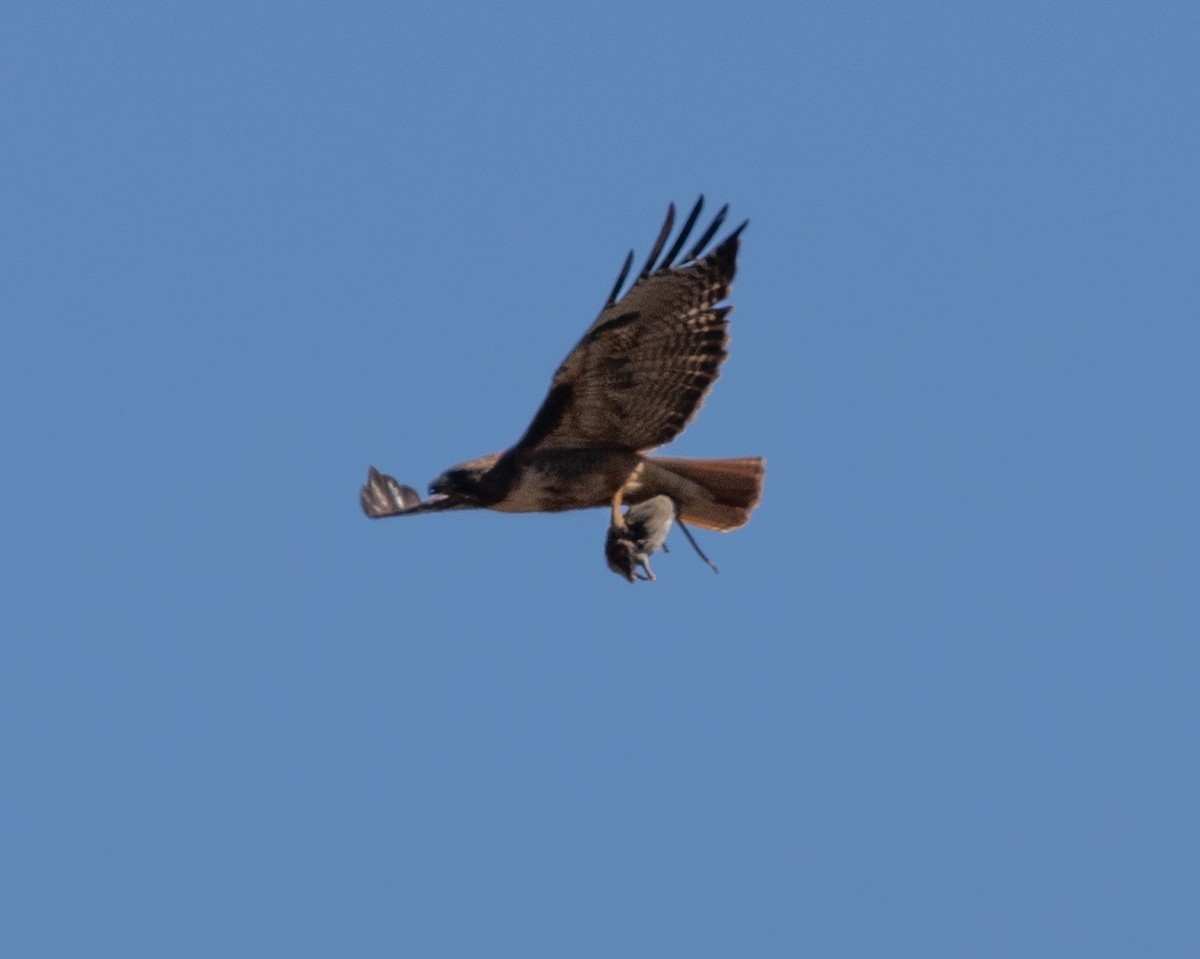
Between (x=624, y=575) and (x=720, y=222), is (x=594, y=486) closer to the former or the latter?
(x=624, y=575)

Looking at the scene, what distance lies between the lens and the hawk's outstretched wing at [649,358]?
31.9ft

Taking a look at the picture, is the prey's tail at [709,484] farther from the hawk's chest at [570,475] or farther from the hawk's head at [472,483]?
the hawk's head at [472,483]

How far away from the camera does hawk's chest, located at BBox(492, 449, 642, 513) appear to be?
10.3 m

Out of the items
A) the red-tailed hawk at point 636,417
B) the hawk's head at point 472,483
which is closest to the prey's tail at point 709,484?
the red-tailed hawk at point 636,417

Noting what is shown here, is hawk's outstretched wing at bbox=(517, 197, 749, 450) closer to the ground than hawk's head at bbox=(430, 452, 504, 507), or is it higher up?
higher up

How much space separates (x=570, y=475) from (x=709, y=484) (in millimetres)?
670

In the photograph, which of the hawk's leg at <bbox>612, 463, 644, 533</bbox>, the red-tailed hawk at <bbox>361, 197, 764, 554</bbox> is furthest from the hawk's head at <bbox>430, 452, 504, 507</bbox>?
the hawk's leg at <bbox>612, 463, 644, 533</bbox>

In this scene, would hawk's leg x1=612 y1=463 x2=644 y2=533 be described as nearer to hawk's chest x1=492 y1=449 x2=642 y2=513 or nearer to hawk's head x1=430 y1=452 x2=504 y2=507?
hawk's chest x1=492 y1=449 x2=642 y2=513

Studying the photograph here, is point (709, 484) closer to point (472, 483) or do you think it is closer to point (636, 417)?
point (636, 417)

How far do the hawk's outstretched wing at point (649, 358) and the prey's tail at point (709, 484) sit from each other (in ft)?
0.64

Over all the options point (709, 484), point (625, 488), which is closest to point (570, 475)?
point (625, 488)

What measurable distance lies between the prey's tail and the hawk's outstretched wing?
0.20m

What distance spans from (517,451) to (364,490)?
2.18 m

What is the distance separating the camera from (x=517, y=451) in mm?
10320
